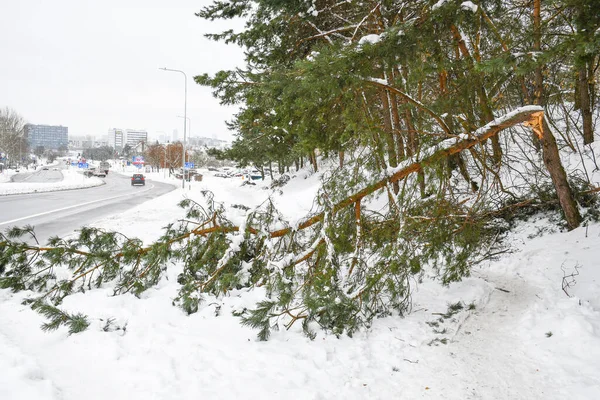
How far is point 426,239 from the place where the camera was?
421 cm

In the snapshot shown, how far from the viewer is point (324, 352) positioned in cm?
320

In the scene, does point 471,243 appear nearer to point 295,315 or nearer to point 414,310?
point 414,310

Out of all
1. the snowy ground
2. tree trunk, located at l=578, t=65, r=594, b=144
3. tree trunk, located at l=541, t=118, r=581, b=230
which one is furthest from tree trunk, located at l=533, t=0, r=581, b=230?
tree trunk, located at l=578, t=65, r=594, b=144

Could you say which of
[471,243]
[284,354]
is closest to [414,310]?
[471,243]

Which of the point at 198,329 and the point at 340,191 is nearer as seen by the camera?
the point at 198,329

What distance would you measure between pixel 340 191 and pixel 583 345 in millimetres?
2834

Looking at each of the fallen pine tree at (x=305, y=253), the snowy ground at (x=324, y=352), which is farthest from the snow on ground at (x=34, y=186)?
the snowy ground at (x=324, y=352)

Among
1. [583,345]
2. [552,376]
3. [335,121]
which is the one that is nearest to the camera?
[552,376]

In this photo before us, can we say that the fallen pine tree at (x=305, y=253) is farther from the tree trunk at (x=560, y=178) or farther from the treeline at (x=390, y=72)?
the tree trunk at (x=560, y=178)

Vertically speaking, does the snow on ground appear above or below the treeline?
below

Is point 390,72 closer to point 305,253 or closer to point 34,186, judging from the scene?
point 305,253

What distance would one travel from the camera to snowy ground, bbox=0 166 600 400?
261 centimetres

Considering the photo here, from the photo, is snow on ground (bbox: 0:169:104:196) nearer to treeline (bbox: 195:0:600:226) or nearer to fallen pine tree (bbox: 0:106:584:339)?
fallen pine tree (bbox: 0:106:584:339)

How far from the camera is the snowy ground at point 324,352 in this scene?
103 inches
